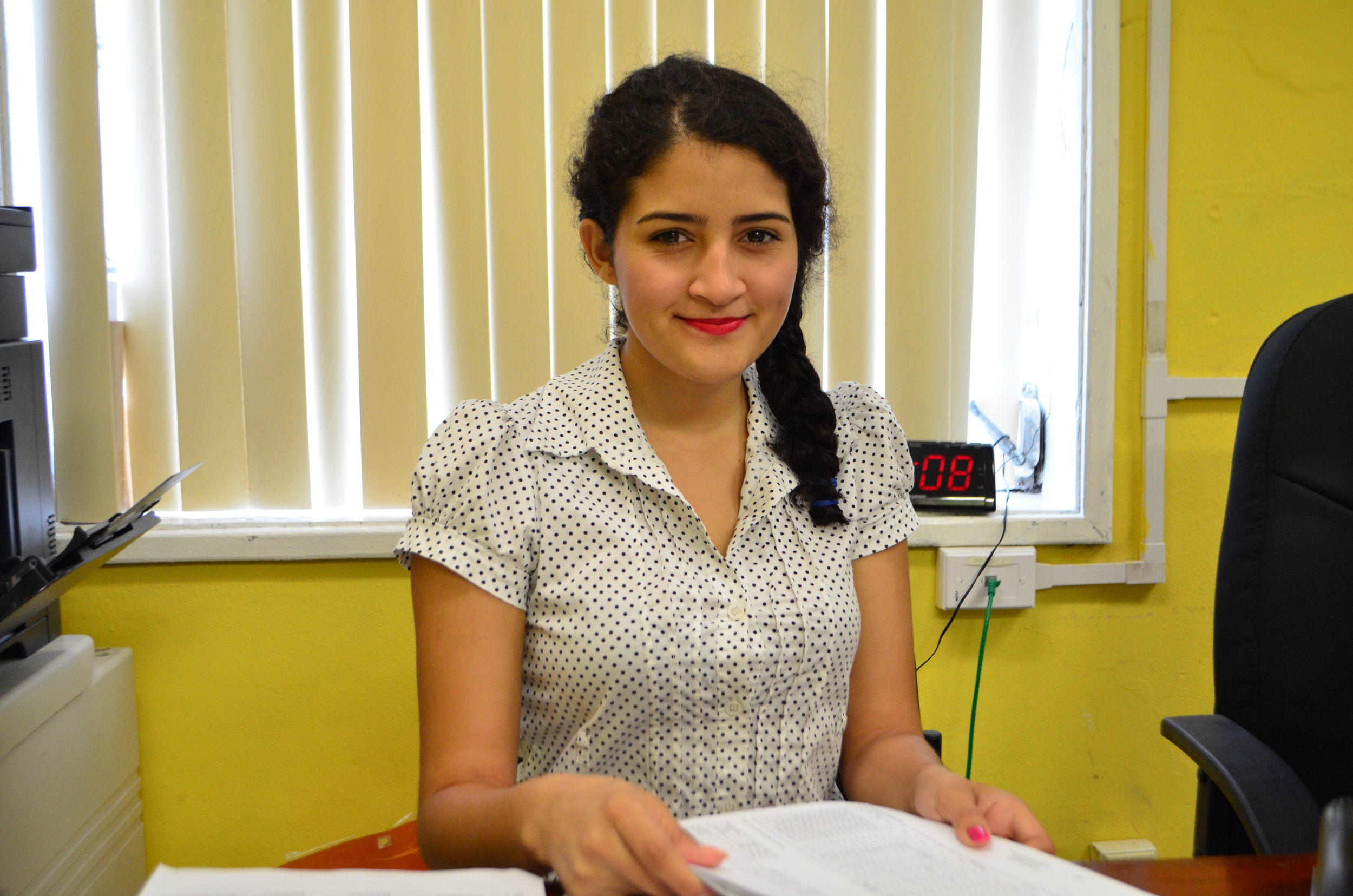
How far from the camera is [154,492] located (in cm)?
101

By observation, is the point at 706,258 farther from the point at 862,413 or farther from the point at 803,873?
the point at 803,873

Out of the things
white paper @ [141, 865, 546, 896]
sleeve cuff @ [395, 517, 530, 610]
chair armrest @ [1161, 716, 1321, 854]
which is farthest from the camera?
sleeve cuff @ [395, 517, 530, 610]

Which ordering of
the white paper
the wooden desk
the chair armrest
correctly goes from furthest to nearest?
the chair armrest < the wooden desk < the white paper

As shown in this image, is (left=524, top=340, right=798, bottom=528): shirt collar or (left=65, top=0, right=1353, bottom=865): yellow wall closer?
(left=524, top=340, right=798, bottom=528): shirt collar

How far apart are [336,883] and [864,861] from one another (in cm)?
32

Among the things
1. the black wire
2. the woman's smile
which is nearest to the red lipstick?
the woman's smile

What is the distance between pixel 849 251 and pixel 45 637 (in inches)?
53.9

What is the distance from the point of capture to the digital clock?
1.60 metres

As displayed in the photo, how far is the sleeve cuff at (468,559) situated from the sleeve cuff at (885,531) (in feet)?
1.29

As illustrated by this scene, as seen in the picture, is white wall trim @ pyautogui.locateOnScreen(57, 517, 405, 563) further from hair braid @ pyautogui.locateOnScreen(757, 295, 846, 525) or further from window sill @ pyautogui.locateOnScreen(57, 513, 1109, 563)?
hair braid @ pyautogui.locateOnScreen(757, 295, 846, 525)

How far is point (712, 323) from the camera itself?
0.93m

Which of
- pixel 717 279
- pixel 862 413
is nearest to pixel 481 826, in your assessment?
pixel 717 279

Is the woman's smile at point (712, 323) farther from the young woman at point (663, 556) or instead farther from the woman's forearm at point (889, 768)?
the woman's forearm at point (889, 768)

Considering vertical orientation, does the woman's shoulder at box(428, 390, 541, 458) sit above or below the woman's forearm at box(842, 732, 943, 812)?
above
